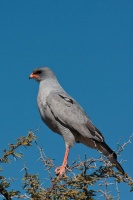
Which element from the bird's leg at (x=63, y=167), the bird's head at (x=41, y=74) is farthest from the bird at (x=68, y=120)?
the bird's head at (x=41, y=74)

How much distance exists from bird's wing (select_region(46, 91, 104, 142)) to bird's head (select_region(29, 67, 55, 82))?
Result: 31.7 inches

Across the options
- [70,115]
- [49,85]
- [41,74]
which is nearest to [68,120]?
[70,115]

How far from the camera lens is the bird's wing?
26.4ft

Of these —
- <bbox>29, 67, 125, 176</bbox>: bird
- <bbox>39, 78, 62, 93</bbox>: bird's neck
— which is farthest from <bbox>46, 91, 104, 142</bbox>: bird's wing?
<bbox>39, 78, 62, 93</bbox>: bird's neck

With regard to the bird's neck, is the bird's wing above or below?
below

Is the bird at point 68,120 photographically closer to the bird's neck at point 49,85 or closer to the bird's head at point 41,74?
the bird's neck at point 49,85

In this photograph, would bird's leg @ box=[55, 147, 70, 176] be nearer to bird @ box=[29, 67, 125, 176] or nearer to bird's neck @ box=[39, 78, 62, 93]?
bird @ box=[29, 67, 125, 176]

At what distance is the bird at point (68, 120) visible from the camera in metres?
8.02

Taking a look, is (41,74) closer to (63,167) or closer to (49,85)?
(49,85)

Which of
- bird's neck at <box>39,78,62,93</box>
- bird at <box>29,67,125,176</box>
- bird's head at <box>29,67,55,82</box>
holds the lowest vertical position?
bird at <box>29,67,125,176</box>

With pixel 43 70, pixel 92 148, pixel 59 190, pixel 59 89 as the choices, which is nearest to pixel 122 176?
pixel 59 190

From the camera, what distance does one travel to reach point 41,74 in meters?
9.12

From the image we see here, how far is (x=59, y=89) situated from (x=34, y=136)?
340 centimetres

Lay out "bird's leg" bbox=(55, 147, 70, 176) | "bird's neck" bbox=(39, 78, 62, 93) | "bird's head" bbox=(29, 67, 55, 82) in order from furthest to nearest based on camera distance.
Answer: "bird's head" bbox=(29, 67, 55, 82) < "bird's neck" bbox=(39, 78, 62, 93) < "bird's leg" bbox=(55, 147, 70, 176)
